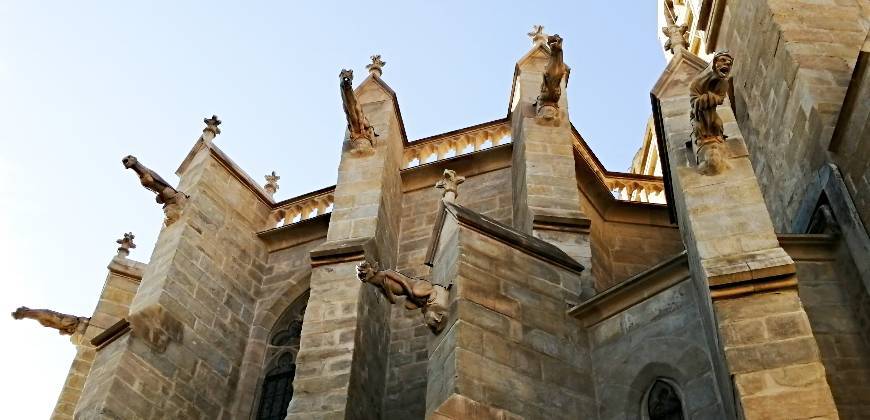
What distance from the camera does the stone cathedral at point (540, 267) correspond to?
595 cm

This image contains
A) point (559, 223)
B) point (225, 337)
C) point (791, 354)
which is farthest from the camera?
point (225, 337)

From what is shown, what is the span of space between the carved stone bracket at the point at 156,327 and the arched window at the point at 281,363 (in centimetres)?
115

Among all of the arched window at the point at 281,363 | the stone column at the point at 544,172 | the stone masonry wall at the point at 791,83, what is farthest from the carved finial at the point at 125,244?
the stone masonry wall at the point at 791,83

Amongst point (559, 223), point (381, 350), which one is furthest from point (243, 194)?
point (559, 223)

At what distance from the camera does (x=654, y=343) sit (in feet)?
21.9

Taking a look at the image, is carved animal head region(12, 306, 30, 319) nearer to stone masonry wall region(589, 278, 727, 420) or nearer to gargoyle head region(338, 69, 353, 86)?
gargoyle head region(338, 69, 353, 86)

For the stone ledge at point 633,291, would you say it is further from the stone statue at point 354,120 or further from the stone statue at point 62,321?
the stone statue at point 62,321

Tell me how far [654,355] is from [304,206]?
22.1 feet

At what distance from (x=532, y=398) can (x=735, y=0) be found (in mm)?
Result: 6432

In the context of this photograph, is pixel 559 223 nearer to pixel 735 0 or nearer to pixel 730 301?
pixel 730 301

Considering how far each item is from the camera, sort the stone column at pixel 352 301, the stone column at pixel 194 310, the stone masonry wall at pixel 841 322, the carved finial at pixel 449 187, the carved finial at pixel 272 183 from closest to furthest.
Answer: the stone masonry wall at pixel 841 322, the stone column at pixel 352 301, the carved finial at pixel 449 187, the stone column at pixel 194 310, the carved finial at pixel 272 183

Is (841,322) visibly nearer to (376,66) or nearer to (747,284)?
(747,284)

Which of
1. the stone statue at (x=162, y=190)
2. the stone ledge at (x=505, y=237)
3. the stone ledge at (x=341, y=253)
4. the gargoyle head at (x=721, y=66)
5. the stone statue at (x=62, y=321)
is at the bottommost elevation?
the stone ledge at (x=505, y=237)

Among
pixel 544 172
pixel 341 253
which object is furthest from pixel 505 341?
pixel 544 172
